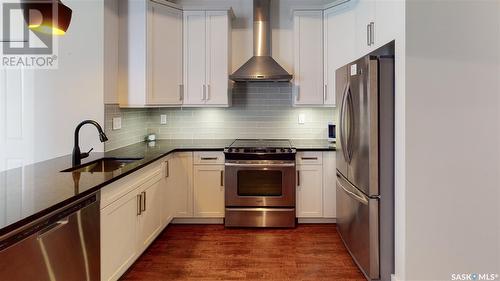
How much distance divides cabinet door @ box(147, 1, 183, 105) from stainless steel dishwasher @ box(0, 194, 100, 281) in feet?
6.26

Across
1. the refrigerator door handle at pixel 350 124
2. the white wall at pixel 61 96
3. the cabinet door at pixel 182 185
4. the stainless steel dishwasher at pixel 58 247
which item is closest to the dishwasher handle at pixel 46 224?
the stainless steel dishwasher at pixel 58 247

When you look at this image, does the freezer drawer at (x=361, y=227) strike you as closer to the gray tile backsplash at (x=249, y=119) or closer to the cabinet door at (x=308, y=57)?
the cabinet door at (x=308, y=57)

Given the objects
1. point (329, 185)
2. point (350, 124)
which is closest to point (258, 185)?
point (329, 185)

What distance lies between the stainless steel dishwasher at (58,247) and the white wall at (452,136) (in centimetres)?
193

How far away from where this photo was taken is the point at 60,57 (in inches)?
118

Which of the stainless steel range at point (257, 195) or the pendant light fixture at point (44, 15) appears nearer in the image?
the pendant light fixture at point (44, 15)

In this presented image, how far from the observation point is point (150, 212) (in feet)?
9.55

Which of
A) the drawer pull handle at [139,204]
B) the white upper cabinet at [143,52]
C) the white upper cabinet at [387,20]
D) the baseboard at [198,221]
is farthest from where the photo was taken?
the baseboard at [198,221]

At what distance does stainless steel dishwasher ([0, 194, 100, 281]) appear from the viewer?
1.32 meters

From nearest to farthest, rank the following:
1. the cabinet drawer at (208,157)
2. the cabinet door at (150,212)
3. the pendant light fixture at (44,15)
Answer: the pendant light fixture at (44,15), the cabinet door at (150,212), the cabinet drawer at (208,157)

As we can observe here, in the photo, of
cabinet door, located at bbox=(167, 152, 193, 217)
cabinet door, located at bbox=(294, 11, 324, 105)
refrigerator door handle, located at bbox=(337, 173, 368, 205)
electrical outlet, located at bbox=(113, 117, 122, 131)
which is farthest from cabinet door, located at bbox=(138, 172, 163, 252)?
cabinet door, located at bbox=(294, 11, 324, 105)

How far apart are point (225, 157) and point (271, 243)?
1.00 metres

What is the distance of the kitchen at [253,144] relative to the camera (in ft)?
6.86

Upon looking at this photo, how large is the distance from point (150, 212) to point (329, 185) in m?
1.89
